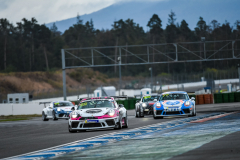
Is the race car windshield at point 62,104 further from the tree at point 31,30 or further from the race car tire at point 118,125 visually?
the tree at point 31,30

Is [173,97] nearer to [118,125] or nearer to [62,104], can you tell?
[118,125]

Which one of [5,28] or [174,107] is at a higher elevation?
[5,28]

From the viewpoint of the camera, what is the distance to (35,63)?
108875 millimetres

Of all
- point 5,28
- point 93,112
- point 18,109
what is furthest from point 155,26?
point 93,112

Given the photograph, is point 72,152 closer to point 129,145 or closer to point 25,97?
point 129,145

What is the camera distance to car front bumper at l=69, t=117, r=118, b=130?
48.2 feet

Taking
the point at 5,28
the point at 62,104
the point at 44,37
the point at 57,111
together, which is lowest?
the point at 57,111

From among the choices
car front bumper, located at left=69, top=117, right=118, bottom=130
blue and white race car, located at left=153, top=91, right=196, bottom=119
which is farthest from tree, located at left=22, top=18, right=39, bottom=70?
car front bumper, located at left=69, top=117, right=118, bottom=130

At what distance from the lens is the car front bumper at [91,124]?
48.2 feet

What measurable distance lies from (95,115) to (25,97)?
4141 cm

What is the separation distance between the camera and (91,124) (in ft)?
48.3

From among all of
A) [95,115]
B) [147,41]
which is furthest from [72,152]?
[147,41]

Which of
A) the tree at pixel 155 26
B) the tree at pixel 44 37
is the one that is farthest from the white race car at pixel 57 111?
the tree at pixel 155 26

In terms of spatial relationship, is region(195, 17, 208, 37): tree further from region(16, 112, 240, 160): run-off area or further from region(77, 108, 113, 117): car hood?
region(16, 112, 240, 160): run-off area
